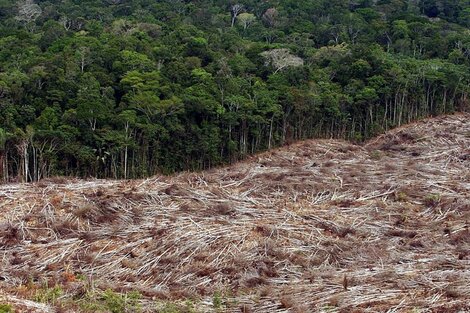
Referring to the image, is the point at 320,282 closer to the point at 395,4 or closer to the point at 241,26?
the point at 241,26

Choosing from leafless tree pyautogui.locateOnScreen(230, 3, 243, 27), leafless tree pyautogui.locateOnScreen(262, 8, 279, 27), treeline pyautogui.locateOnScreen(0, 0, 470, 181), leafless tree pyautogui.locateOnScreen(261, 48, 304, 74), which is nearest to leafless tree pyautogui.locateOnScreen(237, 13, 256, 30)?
leafless tree pyautogui.locateOnScreen(262, 8, 279, 27)

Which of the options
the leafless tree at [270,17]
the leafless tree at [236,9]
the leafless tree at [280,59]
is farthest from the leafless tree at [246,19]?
the leafless tree at [280,59]

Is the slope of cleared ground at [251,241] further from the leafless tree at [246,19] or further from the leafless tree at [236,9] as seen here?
the leafless tree at [236,9]

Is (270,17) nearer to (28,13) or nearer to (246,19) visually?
(246,19)

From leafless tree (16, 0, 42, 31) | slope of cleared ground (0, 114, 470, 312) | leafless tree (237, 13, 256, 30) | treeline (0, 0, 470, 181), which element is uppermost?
leafless tree (16, 0, 42, 31)

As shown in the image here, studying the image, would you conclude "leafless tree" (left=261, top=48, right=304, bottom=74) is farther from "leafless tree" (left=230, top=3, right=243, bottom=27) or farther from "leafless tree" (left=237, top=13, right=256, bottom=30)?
"leafless tree" (left=230, top=3, right=243, bottom=27)

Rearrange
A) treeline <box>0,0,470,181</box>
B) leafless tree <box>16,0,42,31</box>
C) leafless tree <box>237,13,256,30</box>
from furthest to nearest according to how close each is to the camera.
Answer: leafless tree <box>237,13,256,30</box> < leafless tree <box>16,0,42,31</box> < treeline <box>0,0,470,181</box>
